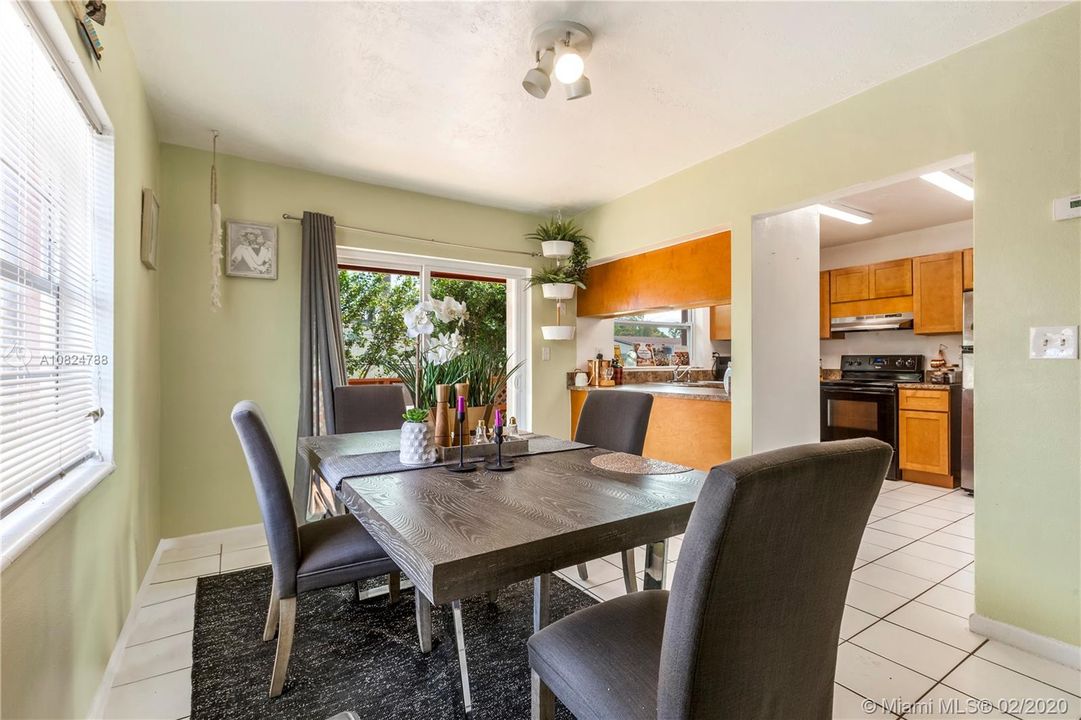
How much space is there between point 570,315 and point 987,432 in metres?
3.17

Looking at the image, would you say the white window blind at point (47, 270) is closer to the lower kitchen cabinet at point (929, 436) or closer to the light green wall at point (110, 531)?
the light green wall at point (110, 531)

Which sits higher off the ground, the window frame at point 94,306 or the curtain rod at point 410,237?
the curtain rod at point 410,237

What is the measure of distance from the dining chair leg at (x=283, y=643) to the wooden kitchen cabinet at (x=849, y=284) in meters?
5.75

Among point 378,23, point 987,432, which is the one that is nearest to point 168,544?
point 378,23

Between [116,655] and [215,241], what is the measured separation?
2.20 metres

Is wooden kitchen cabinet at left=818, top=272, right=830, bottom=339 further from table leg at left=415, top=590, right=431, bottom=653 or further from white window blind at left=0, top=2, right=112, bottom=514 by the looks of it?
white window blind at left=0, top=2, right=112, bottom=514

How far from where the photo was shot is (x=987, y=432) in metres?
2.03

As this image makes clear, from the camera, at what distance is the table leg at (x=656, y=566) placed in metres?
1.60

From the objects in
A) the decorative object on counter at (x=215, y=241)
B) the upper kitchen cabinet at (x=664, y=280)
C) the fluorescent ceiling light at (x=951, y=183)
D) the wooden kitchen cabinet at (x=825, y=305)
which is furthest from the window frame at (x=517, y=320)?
the wooden kitchen cabinet at (x=825, y=305)

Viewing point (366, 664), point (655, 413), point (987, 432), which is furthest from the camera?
point (655, 413)

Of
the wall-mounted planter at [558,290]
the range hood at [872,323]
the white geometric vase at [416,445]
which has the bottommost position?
the white geometric vase at [416,445]

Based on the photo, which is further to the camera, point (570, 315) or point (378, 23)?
point (570, 315)

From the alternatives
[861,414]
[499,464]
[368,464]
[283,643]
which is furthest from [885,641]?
[861,414]

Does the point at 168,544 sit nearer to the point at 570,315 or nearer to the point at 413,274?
the point at 413,274
